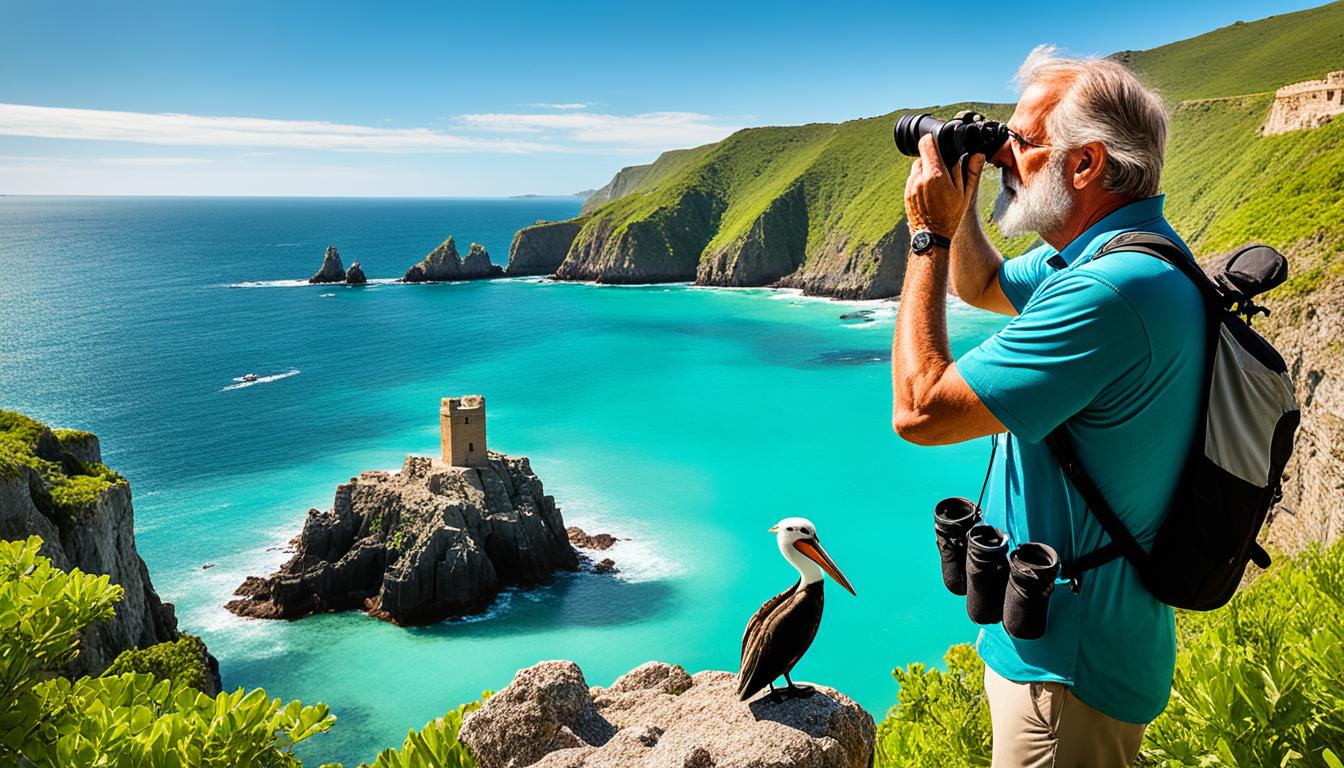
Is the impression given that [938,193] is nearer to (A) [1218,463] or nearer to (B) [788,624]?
(A) [1218,463]

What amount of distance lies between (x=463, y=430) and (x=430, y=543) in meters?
5.14

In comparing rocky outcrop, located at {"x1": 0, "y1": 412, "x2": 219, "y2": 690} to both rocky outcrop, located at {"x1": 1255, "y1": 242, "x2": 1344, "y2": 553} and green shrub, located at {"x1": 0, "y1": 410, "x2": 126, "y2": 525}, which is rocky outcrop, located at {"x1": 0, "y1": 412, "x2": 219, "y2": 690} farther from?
rocky outcrop, located at {"x1": 1255, "y1": 242, "x2": 1344, "y2": 553}

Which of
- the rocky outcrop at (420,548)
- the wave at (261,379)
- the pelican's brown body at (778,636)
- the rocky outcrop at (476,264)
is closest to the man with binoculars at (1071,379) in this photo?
the pelican's brown body at (778,636)

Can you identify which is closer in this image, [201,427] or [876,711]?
[876,711]

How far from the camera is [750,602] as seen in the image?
34.4 meters

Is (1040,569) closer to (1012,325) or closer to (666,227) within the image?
(1012,325)

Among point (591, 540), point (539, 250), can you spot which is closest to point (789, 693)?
point (591, 540)

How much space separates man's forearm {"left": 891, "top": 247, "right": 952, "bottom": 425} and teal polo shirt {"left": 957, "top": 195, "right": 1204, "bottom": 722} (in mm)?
142

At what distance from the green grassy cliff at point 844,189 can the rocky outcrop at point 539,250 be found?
12.2 inches

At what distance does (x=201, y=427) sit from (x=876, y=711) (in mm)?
48751

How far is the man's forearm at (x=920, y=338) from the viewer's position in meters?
2.43

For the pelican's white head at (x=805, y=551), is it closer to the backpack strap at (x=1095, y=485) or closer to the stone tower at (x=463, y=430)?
the backpack strap at (x=1095, y=485)

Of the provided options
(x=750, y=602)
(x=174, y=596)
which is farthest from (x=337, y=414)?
(x=750, y=602)

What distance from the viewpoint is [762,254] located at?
12125 centimetres
